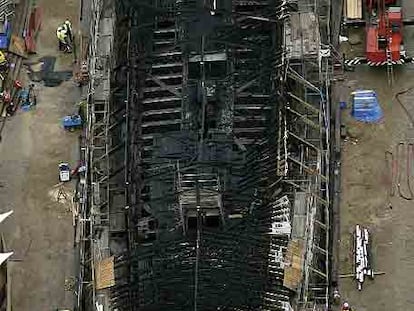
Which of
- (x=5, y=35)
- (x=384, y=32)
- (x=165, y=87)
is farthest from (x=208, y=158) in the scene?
(x=5, y=35)

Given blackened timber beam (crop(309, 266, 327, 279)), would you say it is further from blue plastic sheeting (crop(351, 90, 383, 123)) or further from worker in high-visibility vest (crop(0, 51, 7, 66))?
worker in high-visibility vest (crop(0, 51, 7, 66))

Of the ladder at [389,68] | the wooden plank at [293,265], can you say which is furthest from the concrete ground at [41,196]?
the ladder at [389,68]

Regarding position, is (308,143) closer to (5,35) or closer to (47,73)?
(47,73)

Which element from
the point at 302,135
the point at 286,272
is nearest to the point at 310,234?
the point at 286,272

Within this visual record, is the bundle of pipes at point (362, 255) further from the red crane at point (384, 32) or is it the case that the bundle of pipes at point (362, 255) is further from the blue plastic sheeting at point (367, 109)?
the red crane at point (384, 32)

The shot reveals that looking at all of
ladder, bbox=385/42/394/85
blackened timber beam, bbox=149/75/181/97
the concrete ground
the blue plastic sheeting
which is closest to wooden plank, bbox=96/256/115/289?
the concrete ground

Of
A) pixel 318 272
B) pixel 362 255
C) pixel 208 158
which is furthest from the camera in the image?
pixel 362 255
